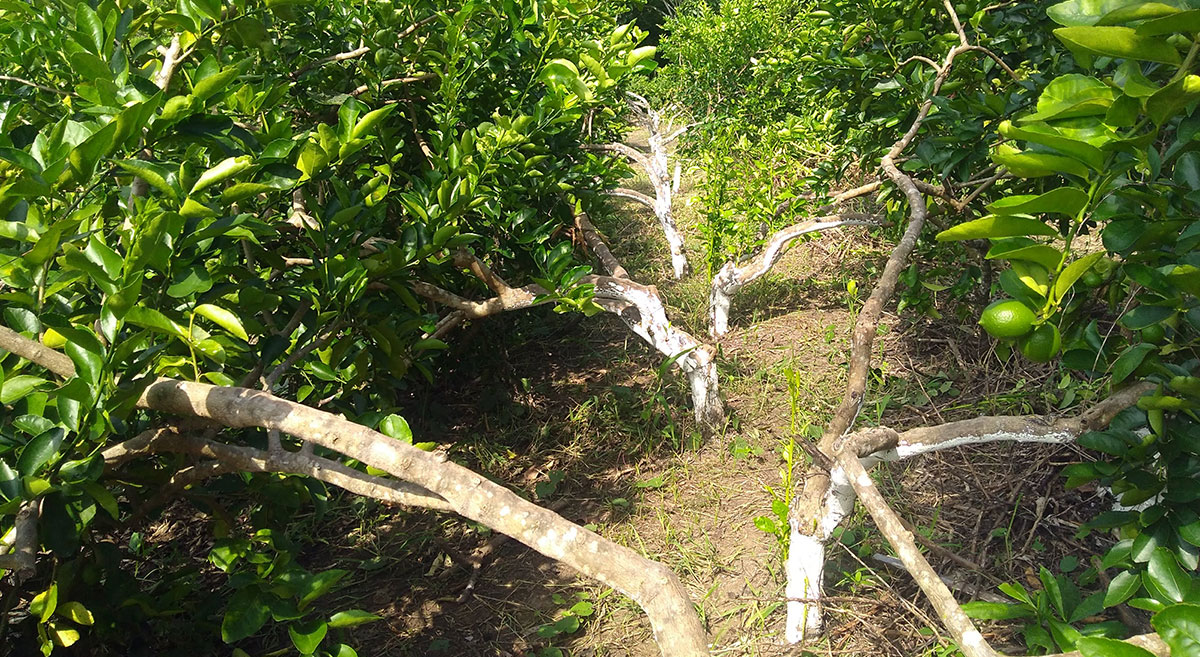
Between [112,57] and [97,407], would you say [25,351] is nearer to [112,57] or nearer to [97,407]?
[97,407]

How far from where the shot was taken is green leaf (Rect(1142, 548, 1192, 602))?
115 cm

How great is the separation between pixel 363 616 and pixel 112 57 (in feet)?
3.78

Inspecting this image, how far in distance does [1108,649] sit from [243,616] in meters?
1.39

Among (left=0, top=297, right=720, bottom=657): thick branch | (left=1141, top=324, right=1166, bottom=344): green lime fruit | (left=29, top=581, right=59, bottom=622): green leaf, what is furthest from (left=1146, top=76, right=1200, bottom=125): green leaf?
(left=29, top=581, right=59, bottom=622): green leaf

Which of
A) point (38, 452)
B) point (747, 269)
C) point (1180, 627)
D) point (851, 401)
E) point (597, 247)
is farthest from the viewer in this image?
point (747, 269)

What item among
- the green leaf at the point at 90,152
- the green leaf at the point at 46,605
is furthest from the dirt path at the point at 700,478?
the green leaf at the point at 90,152

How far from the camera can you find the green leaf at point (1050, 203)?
96cm

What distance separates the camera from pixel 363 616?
5.10ft

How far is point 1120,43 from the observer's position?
2.96 ft

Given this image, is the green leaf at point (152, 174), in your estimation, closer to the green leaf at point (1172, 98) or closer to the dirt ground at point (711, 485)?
the dirt ground at point (711, 485)

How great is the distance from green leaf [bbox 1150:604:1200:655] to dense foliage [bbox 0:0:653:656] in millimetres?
1102

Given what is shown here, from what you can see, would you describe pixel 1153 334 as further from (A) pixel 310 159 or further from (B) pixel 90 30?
(B) pixel 90 30

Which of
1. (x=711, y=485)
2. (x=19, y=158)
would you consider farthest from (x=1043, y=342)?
(x=711, y=485)

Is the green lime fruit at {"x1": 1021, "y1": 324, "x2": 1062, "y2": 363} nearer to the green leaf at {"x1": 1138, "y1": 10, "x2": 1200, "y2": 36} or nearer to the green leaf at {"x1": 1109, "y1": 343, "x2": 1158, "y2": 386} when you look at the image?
the green leaf at {"x1": 1109, "y1": 343, "x2": 1158, "y2": 386}
